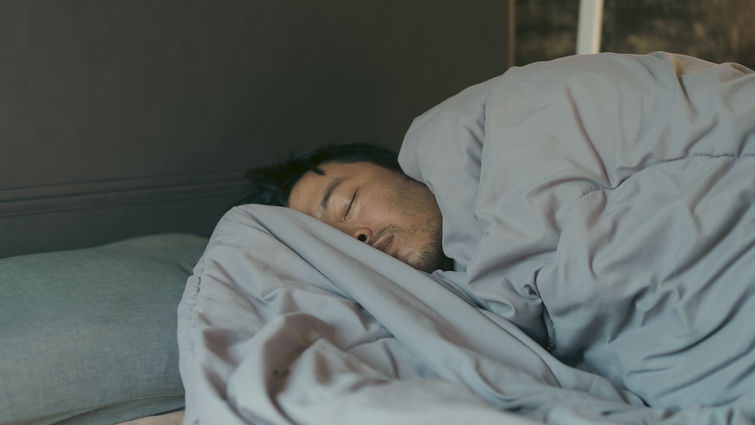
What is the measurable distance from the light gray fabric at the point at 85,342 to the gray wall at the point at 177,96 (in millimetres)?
289

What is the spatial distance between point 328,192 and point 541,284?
0.55 m

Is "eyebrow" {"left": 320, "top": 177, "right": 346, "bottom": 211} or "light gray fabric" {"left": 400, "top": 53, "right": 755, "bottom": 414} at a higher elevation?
"light gray fabric" {"left": 400, "top": 53, "right": 755, "bottom": 414}

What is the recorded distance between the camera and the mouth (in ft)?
4.19

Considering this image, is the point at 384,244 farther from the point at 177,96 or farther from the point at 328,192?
the point at 177,96

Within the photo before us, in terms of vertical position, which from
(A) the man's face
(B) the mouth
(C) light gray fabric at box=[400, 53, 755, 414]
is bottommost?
(B) the mouth

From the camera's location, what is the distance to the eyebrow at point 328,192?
137 centimetres

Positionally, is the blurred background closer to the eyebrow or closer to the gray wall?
the gray wall

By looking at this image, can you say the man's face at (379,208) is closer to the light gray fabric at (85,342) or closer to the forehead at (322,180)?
the forehead at (322,180)

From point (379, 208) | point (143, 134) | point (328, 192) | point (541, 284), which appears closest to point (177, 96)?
point (143, 134)

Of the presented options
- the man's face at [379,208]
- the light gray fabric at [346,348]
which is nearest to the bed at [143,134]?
the light gray fabric at [346,348]

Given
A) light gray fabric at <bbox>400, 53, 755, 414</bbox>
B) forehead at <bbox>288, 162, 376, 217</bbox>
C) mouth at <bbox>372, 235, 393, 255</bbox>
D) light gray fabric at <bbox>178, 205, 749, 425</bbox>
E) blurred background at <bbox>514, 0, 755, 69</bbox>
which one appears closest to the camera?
light gray fabric at <bbox>178, 205, 749, 425</bbox>

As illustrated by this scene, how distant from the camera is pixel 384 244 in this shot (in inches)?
50.6

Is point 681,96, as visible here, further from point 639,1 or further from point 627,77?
point 639,1

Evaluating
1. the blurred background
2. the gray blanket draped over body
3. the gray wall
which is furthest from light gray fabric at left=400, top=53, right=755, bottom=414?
the blurred background
